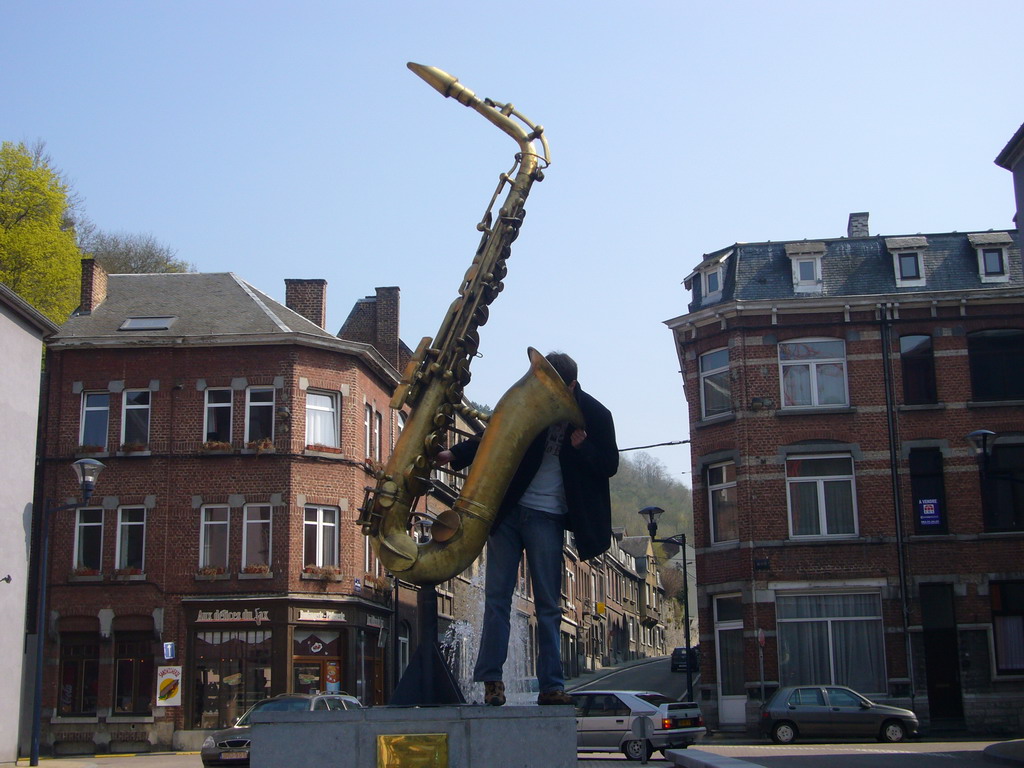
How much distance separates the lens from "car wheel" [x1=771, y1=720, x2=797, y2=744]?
92.8ft

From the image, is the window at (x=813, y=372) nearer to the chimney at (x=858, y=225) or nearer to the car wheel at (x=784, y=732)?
the chimney at (x=858, y=225)

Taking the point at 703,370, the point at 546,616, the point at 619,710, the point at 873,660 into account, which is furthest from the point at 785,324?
the point at 546,616

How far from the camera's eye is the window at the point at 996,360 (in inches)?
1375

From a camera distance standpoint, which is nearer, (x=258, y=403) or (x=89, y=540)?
(x=89, y=540)

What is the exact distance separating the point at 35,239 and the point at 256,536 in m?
16.2

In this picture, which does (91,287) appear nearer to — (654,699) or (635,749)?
(654,699)

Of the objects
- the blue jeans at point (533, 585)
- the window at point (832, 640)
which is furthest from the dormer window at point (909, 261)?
the blue jeans at point (533, 585)

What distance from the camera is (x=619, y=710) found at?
25.2 m

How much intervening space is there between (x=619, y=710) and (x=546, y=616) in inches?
716

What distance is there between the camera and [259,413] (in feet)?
124

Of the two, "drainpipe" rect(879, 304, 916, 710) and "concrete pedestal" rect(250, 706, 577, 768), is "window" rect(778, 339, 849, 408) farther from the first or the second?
"concrete pedestal" rect(250, 706, 577, 768)

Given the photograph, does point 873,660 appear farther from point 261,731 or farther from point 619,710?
point 261,731

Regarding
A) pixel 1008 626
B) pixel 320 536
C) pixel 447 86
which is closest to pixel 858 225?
pixel 1008 626

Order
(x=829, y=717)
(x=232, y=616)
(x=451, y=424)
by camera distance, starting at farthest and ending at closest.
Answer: (x=232, y=616) < (x=829, y=717) < (x=451, y=424)
